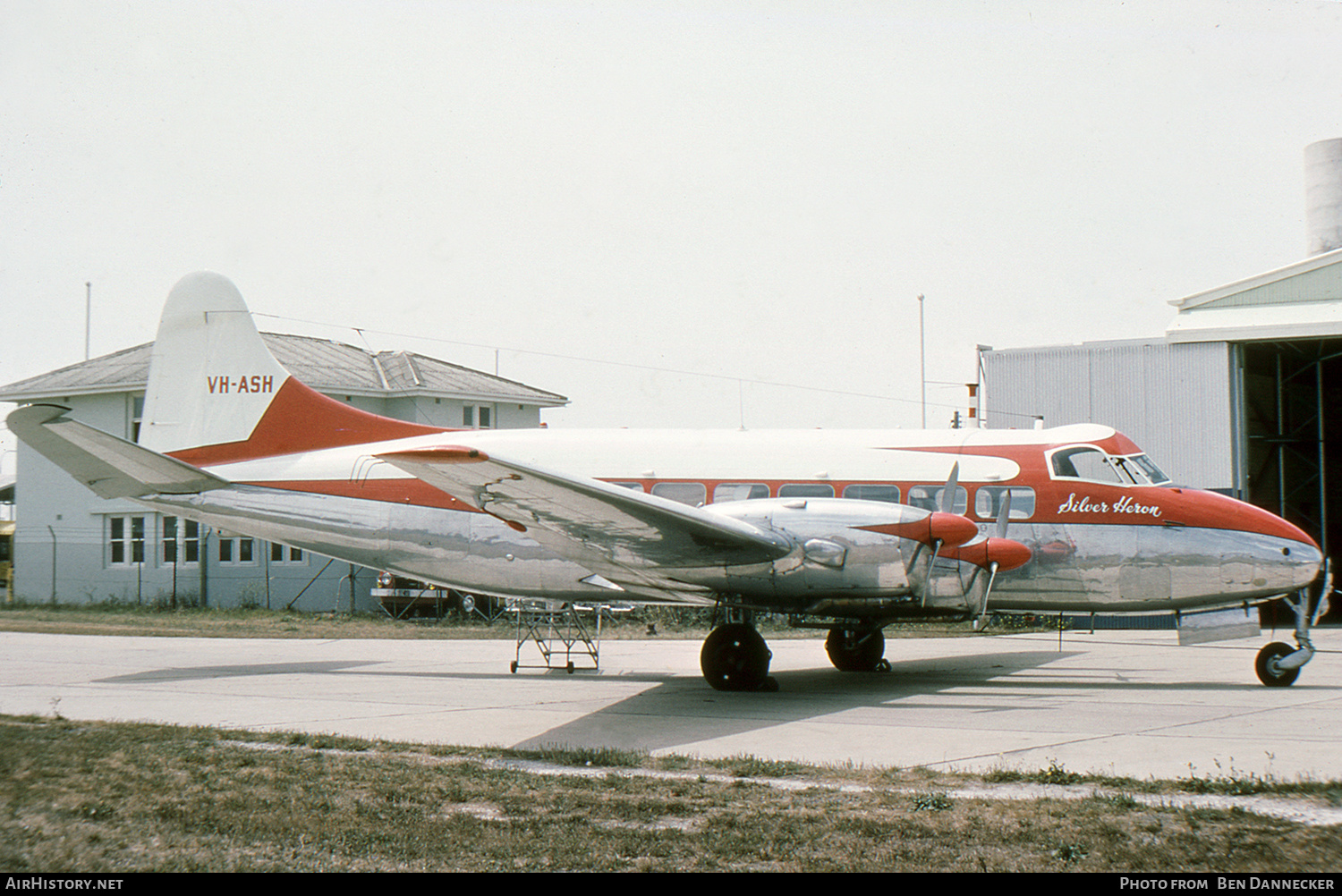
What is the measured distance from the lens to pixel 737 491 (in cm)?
1502

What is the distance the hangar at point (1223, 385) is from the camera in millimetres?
27266

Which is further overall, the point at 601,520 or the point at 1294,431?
the point at 1294,431

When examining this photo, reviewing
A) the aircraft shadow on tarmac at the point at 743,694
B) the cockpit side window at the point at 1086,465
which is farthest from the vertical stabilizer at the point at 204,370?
the cockpit side window at the point at 1086,465

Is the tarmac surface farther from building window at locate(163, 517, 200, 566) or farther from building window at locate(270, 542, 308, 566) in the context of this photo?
building window at locate(163, 517, 200, 566)

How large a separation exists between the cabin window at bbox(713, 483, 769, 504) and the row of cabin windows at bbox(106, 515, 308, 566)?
889 inches

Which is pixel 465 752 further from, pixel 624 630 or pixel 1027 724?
pixel 624 630

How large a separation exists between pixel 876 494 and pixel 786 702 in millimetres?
3502

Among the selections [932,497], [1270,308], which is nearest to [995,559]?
[932,497]

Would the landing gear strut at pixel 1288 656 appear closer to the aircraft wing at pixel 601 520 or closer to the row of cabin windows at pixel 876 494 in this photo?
the row of cabin windows at pixel 876 494

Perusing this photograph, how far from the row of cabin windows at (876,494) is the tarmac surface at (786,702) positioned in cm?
230

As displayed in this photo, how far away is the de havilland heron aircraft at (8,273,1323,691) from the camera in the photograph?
12.6 m

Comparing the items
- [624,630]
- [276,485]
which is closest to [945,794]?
[276,485]

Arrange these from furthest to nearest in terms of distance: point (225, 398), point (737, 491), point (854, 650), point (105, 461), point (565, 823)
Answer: point (225, 398), point (854, 650), point (737, 491), point (105, 461), point (565, 823)

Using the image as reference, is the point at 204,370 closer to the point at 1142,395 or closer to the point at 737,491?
the point at 737,491
